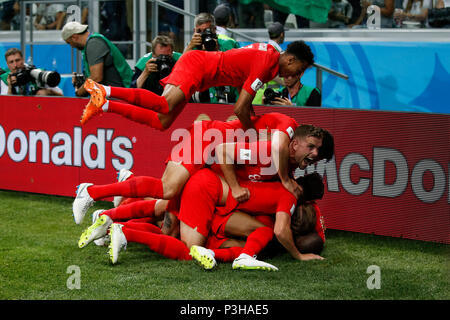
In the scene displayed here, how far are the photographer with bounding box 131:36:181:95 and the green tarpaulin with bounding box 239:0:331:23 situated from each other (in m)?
2.98

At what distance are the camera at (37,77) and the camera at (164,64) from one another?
4.48 ft

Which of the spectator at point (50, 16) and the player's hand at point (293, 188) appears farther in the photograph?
the spectator at point (50, 16)

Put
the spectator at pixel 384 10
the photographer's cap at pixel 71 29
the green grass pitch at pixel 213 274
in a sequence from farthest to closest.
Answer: the spectator at pixel 384 10 → the photographer's cap at pixel 71 29 → the green grass pitch at pixel 213 274

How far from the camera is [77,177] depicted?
732cm

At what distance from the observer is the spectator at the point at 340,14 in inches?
371

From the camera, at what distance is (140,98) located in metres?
5.07

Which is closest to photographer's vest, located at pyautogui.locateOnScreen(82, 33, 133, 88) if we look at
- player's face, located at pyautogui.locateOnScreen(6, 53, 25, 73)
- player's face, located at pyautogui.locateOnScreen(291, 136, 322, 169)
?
player's face, located at pyautogui.locateOnScreen(6, 53, 25, 73)

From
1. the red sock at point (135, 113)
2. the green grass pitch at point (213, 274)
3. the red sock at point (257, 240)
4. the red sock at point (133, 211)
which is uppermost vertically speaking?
the red sock at point (135, 113)

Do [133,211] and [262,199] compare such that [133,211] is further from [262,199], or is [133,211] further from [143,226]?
[262,199]

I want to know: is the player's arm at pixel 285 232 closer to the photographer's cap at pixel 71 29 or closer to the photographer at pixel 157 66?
the photographer at pixel 157 66

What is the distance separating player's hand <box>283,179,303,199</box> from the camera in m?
5.06

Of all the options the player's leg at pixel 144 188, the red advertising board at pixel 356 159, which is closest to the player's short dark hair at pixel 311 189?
the red advertising board at pixel 356 159

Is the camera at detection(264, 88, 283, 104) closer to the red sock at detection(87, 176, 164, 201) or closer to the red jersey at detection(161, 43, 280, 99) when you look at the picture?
the red jersey at detection(161, 43, 280, 99)

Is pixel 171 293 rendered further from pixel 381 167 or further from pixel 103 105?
pixel 381 167
